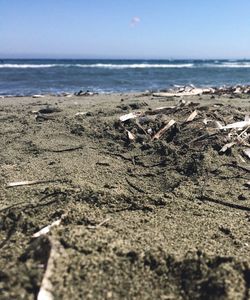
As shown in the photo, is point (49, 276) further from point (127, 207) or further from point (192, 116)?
point (192, 116)

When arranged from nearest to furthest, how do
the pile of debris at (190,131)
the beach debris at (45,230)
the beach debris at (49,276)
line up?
the beach debris at (49,276)
the beach debris at (45,230)
the pile of debris at (190,131)

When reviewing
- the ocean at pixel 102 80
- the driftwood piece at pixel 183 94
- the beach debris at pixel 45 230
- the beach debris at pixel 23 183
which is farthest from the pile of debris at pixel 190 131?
the ocean at pixel 102 80

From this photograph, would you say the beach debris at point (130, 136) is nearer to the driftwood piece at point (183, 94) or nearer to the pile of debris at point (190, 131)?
the pile of debris at point (190, 131)

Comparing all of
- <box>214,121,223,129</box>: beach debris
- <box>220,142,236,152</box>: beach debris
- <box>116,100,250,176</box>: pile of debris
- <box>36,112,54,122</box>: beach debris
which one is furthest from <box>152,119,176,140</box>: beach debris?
<box>36,112,54,122</box>: beach debris

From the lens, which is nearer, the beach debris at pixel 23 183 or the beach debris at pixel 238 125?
the beach debris at pixel 23 183

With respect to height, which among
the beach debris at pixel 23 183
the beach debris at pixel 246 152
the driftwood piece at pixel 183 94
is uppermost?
the beach debris at pixel 246 152

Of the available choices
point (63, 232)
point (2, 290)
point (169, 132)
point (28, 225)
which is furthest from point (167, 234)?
point (169, 132)

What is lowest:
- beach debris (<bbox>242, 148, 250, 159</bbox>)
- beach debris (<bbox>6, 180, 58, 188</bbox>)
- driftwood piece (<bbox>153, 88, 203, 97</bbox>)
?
driftwood piece (<bbox>153, 88, 203, 97</bbox>)

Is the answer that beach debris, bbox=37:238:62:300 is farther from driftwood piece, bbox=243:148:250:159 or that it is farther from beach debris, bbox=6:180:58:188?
driftwood piece, bbox=243:148:250:159

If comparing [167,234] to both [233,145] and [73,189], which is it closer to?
[73,189]
